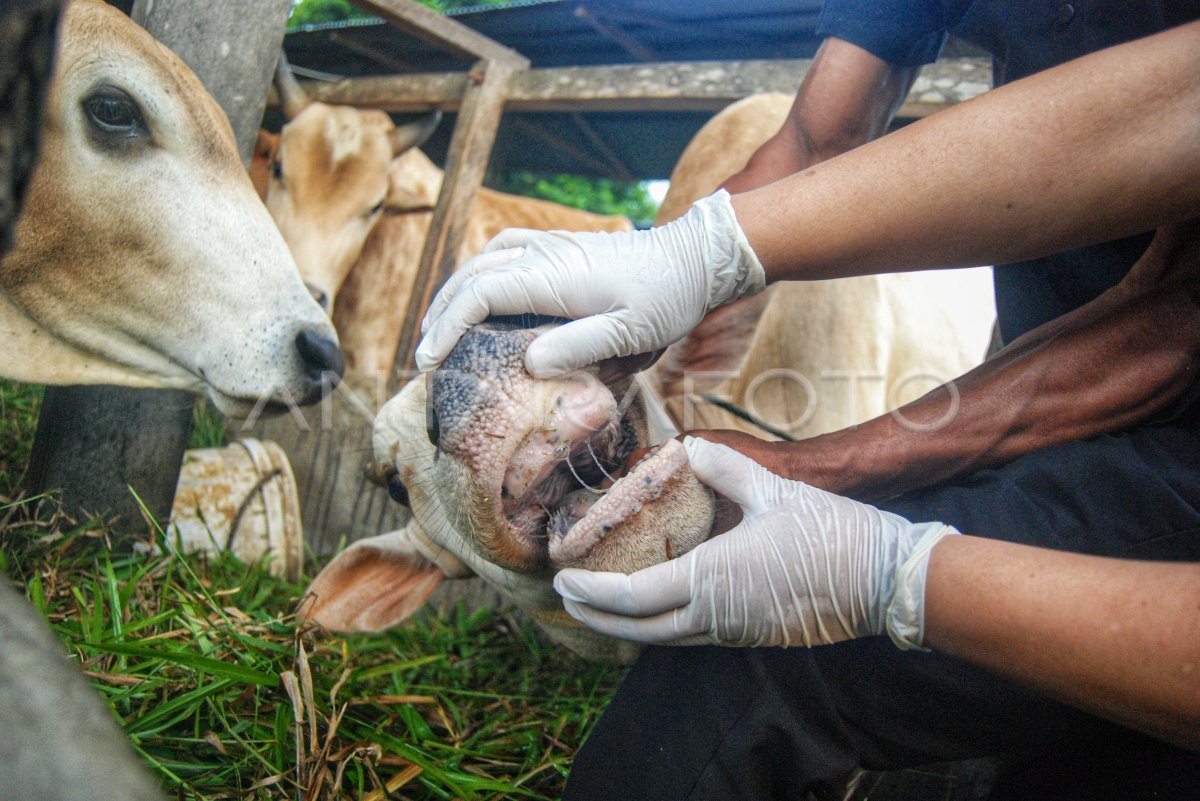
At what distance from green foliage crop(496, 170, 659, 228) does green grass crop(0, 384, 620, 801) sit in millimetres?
9155

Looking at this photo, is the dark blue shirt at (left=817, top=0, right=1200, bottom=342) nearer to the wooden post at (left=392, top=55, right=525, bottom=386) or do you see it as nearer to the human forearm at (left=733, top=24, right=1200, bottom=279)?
the human forearm at (left=733, top=24, right=1200, bottom=279)

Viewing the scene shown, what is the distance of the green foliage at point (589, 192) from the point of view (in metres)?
11.6

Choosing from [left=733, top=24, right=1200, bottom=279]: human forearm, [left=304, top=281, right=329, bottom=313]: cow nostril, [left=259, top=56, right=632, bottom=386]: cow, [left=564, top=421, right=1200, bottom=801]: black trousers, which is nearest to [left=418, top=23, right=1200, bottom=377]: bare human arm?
[left=733, top=24, right=1200, bottom=279]: human forearm

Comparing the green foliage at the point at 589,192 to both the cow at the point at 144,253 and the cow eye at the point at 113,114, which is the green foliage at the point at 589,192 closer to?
the cow at the point at 144,253

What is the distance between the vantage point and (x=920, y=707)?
1.49 meters

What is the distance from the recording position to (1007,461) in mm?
1756

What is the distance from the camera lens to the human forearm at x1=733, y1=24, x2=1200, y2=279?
1.26 meters

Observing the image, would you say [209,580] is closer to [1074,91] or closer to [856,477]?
[856,477]

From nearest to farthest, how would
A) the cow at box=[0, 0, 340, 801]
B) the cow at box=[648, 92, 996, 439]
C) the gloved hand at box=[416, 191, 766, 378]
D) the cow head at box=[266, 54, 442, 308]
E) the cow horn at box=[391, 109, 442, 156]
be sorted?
the gloved hand at box=[416, 191, 766, 378], the cow at box=[0, 0, 340, 801], the cow at box=[648, 92, 996, 439], the cow head at box=[266, 54, 442, 308], the cow horn at box=[391, 109, 442, 156]

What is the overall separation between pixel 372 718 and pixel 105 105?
173cm

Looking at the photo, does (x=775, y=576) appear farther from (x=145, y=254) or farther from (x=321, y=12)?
(x=321, y=12)

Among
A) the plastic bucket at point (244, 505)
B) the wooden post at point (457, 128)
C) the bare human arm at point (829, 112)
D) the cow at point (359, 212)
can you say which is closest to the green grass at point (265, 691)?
the plastic bucket at point (244, 505)

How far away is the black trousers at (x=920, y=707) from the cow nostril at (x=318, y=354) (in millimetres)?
1470

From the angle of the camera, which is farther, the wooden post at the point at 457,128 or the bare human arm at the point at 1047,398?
the wooden post at the point at 457,128
